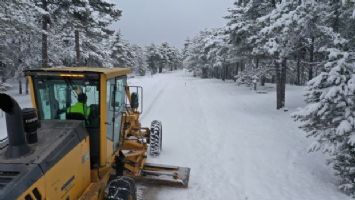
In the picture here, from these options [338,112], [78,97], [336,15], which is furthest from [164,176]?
[336,15]

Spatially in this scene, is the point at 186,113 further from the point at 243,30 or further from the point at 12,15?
the point at 12,15

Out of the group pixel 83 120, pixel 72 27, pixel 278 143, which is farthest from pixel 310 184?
pixel 72 27

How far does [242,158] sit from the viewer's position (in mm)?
11625

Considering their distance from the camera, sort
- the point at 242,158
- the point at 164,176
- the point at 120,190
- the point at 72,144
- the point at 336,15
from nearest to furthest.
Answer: the point at 72,144, the point at 120,190, the point at 164,176, the point at 242,158, the point at 336,15

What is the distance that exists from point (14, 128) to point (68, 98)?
211 cm

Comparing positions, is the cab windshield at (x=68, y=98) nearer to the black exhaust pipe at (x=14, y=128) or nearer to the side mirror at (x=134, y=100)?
the black exhaust pipe at (x=14, y=128)

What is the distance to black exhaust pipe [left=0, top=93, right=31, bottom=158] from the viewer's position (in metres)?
4.47

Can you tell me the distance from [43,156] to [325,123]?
23.3ft

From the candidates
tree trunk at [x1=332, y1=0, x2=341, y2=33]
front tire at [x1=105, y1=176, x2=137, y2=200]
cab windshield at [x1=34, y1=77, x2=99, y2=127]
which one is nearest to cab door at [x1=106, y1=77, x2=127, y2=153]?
cab windshield at [x1=34, y1=77, x2=99, y2=127]

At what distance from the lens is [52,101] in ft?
22.2

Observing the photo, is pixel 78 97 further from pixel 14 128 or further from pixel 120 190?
pixel 14 128

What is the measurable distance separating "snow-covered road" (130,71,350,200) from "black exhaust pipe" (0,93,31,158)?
12.7 ft

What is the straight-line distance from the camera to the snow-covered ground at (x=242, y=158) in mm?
8711

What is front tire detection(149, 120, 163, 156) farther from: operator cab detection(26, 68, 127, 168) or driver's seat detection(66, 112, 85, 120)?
driver's seat detection(66, 112, 85, 120)
